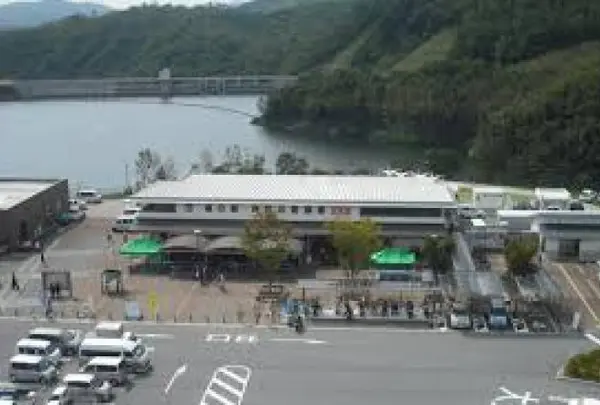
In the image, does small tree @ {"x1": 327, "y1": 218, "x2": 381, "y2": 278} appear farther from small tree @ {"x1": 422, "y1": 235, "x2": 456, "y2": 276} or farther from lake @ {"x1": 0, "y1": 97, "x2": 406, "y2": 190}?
lake @ {"x1": 0, "y1": 97, "x2": 406, "y2": 190}

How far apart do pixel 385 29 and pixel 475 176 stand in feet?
117

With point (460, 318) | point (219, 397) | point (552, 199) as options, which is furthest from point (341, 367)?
point (552, 199)

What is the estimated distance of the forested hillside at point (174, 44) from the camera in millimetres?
74812

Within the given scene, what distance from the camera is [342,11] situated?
9312 cm

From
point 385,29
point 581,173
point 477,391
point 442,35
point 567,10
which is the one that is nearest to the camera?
point 477,391

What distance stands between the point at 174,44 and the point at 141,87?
36.8ft

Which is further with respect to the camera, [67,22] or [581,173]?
[67,22]

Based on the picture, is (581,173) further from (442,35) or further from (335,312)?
(442,35)

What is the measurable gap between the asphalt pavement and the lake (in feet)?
66.1

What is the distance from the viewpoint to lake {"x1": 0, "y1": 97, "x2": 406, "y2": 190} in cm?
4038

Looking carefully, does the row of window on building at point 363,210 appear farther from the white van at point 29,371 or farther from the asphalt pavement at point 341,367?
the white van at point 29,371

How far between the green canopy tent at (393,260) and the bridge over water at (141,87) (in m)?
49.9

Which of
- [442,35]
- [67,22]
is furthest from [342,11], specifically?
[442,35]

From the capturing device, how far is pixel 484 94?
140ft
